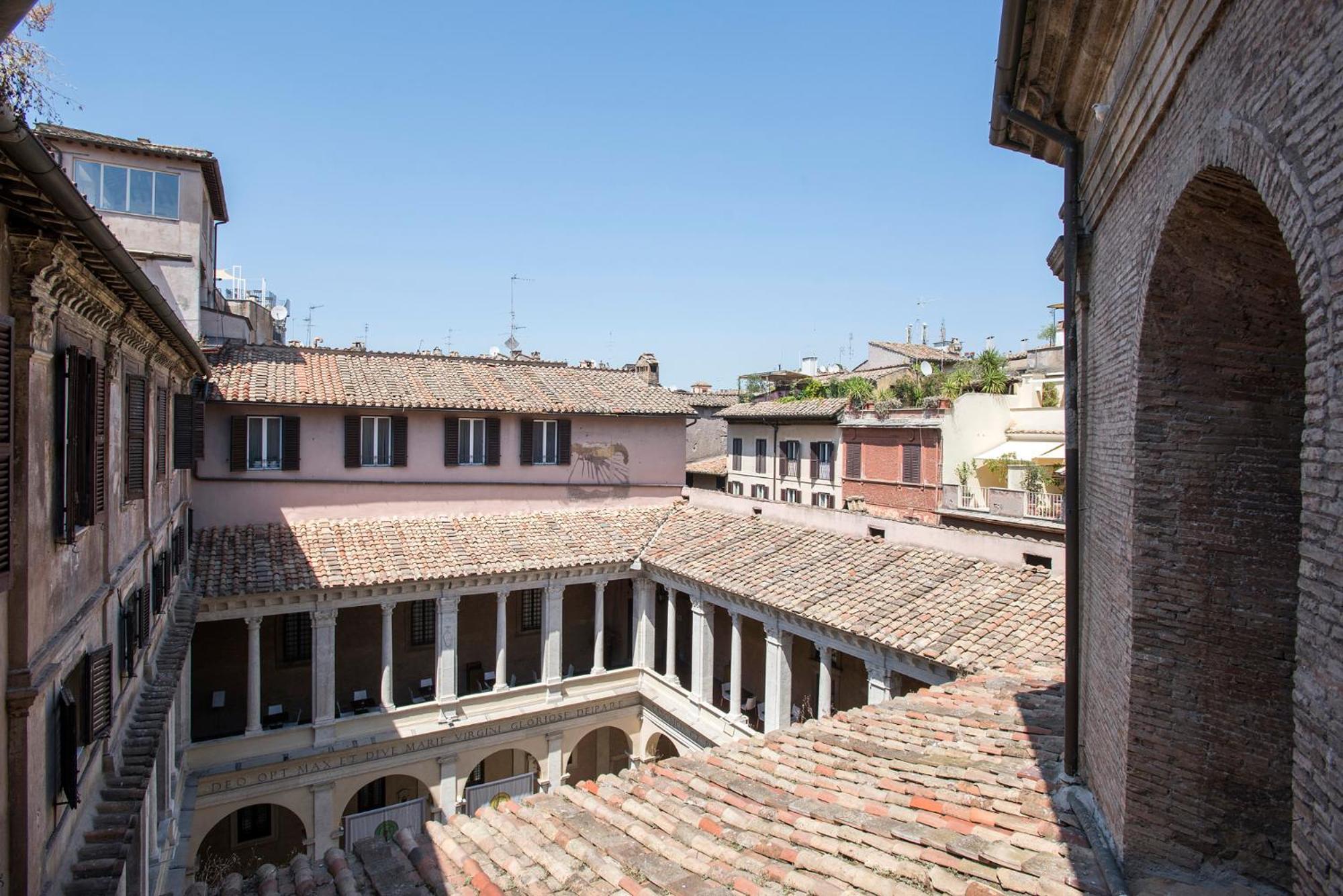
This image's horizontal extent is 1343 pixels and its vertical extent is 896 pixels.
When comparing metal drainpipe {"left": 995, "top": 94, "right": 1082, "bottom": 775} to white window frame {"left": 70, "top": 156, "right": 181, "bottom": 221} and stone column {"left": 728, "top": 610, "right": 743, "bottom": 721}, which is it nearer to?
stone column {"left": 728, "top": 610, "right": 743, "bottom": 721}

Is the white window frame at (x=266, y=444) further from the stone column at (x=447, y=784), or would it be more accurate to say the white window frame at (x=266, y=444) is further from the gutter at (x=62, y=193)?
the gutter at (x=62, y=193)

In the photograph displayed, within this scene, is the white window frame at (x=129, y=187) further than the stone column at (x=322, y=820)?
Yes

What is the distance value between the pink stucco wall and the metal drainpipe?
16775mm

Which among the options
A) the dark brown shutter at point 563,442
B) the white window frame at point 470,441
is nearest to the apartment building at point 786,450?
the dark brown shutter at point 563,442

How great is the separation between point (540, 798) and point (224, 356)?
15.9 metres

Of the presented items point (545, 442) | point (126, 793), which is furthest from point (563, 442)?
point (126, 793)

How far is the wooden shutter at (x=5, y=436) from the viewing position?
4.66 meters

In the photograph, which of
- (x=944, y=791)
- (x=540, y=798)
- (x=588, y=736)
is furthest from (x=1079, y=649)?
(x=588, y=736)

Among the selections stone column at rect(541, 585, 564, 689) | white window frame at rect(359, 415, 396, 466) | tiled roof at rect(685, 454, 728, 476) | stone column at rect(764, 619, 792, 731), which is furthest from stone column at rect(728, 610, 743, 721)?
tiled roof at rect(685, 454, 728, 476)

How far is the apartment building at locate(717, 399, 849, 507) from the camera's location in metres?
35.6

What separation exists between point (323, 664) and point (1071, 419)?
50.5ft

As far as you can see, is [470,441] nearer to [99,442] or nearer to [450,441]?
[450,441]

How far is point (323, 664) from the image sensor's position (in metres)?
17.1

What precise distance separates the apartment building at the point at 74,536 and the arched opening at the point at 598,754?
1355 centimetres
